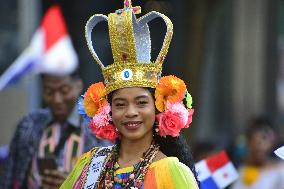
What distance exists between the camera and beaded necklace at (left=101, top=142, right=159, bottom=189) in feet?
17.8

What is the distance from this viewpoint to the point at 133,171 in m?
5.48

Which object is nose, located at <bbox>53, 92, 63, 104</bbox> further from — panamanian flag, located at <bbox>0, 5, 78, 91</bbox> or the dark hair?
the dark hair

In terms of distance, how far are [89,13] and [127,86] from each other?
281 inches

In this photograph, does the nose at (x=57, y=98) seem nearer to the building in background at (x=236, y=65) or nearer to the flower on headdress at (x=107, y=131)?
the flower on headdress at (x=107, y=131)

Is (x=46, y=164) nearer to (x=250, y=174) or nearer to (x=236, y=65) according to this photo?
(x=250, y=174)

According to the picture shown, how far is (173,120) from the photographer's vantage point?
553 cm

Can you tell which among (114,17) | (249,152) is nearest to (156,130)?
(114,17)

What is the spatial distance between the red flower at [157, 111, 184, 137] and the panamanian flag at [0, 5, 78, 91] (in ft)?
8.67

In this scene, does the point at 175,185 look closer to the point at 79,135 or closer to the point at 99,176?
the point at 99,176

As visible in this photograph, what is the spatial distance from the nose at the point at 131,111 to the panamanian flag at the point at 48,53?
2647 mm

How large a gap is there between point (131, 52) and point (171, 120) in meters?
0.45

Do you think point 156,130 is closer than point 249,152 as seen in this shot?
Yes

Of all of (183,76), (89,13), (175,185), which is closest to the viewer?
(175,185)

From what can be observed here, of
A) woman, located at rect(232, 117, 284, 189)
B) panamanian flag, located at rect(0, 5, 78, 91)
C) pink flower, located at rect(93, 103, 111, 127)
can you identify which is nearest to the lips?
pink flower, located at rect(93, 103, 111, 127)
